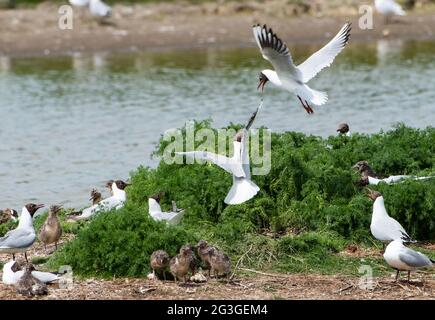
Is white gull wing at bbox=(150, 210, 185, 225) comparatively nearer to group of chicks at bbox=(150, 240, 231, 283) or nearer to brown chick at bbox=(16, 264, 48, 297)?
group of chicks at bbox=(150, 240, 231, 283)

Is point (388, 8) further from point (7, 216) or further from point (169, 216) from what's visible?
point (169, 216)

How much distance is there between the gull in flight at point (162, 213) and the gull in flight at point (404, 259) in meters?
2.24

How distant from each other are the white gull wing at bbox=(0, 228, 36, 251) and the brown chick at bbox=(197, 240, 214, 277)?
5.89 feet

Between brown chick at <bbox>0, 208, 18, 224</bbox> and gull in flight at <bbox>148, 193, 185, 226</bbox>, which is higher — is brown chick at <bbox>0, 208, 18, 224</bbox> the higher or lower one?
the lower one

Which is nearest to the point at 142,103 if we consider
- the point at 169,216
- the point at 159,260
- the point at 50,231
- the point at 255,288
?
the point at 50,231

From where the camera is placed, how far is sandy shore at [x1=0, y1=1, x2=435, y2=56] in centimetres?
2731

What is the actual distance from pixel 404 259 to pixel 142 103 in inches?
555

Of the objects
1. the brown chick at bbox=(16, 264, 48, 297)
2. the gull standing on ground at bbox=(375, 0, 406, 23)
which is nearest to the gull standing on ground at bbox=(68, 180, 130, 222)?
the brown chick at bbox=(16, 264, 48, 297)

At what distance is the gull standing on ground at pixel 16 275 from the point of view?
9.40 metres

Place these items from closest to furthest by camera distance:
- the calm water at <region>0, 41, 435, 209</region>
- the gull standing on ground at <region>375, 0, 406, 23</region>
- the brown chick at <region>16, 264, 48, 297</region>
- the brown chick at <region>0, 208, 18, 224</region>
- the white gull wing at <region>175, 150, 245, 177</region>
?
the brown chick at <region>16, 264, 48, 297</region> → the white gull wing at <region>175, 150, 245, 177</region> → the brown chick at <region>0, 208, 18, 224</region> → the calm water at <region>0, 41, 435, 209</region> → the gull standing on ground at <region>375, 0, 406, 23</region>

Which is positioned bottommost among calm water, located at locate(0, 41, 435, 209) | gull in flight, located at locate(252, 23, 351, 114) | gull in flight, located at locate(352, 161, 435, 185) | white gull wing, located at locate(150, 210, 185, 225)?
calm water, located at locate(0, 41, 435, 209)

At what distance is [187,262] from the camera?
933 cm

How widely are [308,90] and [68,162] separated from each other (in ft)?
22.5

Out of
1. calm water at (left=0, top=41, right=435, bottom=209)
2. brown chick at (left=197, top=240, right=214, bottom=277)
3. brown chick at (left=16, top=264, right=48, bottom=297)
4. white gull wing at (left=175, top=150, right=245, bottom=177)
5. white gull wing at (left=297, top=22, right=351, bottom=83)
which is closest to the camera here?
brown chick at (left=16, top=264, right=48, bottom=297)
